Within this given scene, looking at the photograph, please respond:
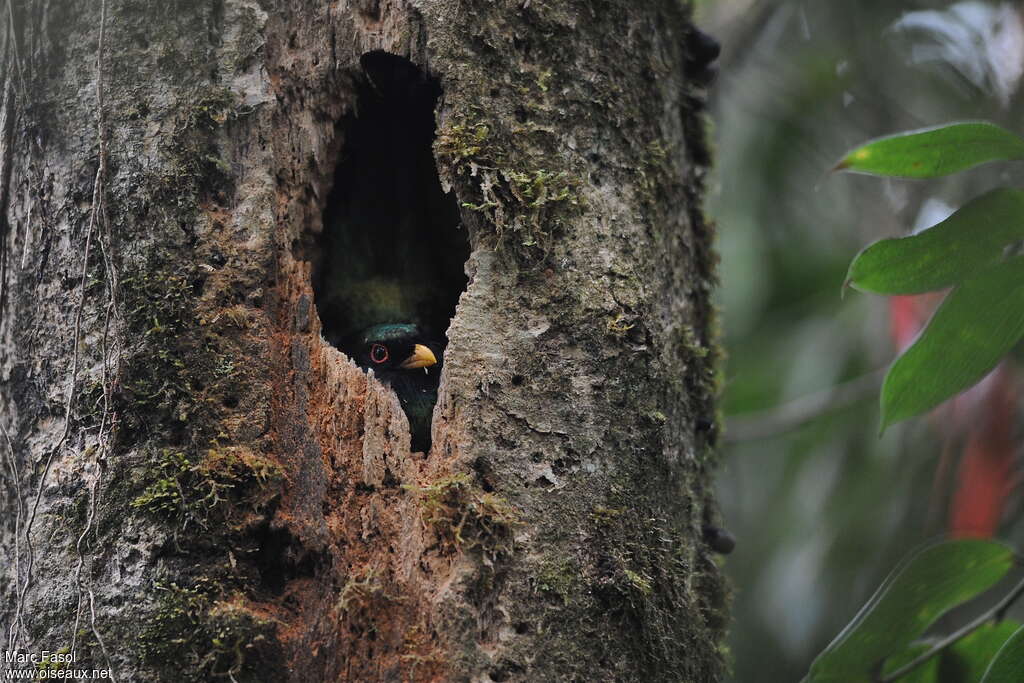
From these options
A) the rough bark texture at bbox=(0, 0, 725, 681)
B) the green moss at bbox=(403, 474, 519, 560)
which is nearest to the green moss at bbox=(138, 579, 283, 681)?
the rough bark texture at bbox=(0, 0, 725, 681)

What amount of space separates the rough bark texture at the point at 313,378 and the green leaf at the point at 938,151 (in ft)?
2.19

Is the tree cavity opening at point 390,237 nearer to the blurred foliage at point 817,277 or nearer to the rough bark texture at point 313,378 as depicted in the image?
the rough bark texture at point 313,378

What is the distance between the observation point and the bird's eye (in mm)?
4496

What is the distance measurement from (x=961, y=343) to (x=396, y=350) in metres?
2.39

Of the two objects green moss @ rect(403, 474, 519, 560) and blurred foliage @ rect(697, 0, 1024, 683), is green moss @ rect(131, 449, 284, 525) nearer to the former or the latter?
green moss @ rect(403, 474, 519, 560)

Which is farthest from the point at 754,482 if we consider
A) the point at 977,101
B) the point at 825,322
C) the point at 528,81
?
the point at 528,81

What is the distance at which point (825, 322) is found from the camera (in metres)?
7.40

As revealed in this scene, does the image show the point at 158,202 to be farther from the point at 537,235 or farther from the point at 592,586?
the point at 592,586

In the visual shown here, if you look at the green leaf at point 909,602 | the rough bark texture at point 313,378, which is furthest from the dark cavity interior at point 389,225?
the green leaf at point 909,602

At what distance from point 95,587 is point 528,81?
183 cm

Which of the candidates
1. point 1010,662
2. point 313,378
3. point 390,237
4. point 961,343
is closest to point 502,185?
point 313,378

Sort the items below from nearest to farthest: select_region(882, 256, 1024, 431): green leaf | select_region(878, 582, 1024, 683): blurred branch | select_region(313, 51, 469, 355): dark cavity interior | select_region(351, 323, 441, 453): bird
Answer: select_region(882, 256, 1024, 431): green leaf → select_region(878, 582, 1024, 683): blurred branch → select_region(313, 51, 469, 355): dark cavity interior → select_region(351, 323, 441, 453): bird

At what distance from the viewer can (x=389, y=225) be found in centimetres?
448

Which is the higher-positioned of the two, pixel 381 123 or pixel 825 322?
pixel 381 123
